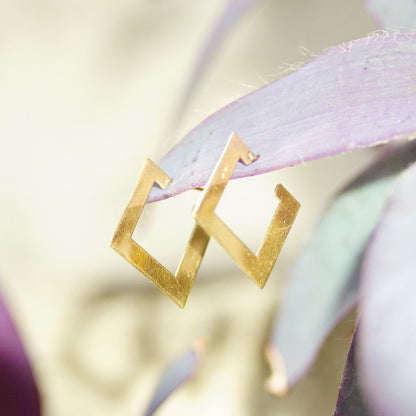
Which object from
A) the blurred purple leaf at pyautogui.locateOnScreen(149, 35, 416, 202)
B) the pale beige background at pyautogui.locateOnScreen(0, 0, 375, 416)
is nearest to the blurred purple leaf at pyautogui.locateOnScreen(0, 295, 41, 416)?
the pale beige background at pyautogui.locateOnScreen(0, 0, 375, 416)

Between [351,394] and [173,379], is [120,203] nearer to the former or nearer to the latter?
[173,379]

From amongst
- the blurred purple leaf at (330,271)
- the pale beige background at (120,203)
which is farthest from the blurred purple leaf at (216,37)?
the blurred purple leaf at (330,271)

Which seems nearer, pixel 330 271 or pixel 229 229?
pixel 229 229

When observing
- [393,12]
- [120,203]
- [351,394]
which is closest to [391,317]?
[351,394]

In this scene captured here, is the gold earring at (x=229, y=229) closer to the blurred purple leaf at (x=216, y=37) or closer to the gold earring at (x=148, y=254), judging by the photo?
the gold earring at (x=148, y=254)

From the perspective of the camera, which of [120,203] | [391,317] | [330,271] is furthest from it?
[120,203]

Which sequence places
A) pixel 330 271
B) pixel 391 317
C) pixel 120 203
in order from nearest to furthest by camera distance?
pixel 391 317 → pixel 330 271 → pixel 120 203

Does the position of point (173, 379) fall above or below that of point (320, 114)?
below
